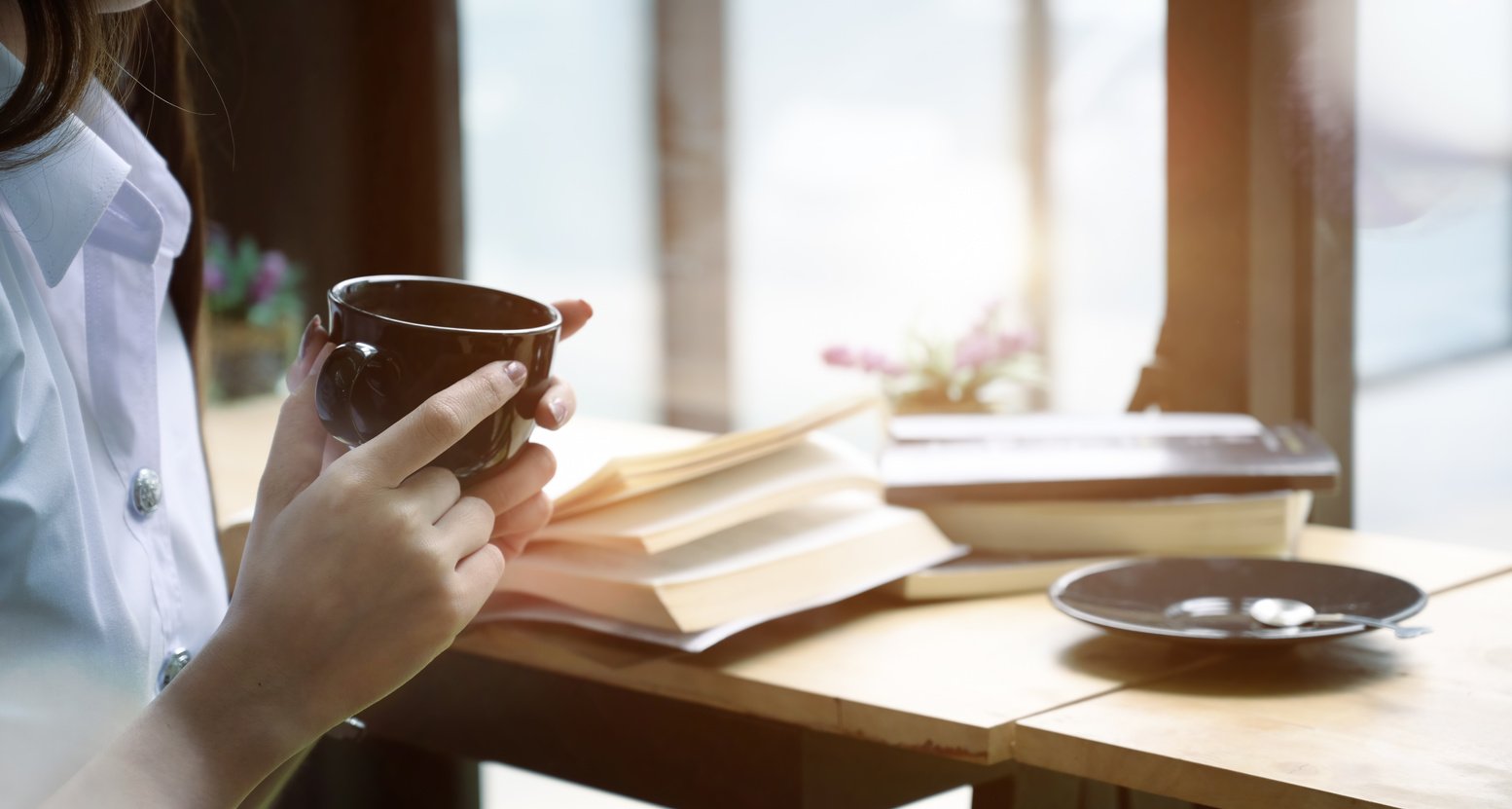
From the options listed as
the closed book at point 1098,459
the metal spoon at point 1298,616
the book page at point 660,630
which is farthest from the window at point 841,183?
the metal spoon at point 1298,616

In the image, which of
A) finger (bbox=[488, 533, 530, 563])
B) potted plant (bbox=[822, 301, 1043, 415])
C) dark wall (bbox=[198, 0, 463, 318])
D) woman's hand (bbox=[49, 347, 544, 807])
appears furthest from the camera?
dark wall (bbox=[198, 0, 463, 318])

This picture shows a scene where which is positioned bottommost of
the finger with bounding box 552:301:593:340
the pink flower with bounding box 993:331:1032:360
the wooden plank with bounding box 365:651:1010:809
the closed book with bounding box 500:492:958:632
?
the wooden plank with bounding box 365:651:1010:809

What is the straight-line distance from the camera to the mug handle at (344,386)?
56 cm

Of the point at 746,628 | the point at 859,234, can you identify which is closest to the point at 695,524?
the point at 746,628

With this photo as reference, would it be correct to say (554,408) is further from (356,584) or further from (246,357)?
(246,357)

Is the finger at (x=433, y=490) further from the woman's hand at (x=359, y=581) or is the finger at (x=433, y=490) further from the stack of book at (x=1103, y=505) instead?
the stack of book at (x=1103, y=505)

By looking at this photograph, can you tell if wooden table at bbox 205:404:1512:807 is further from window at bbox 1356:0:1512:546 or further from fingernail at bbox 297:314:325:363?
window at bbox 1356:0:1512:546

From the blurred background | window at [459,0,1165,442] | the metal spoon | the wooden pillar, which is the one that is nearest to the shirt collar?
the metal spoon

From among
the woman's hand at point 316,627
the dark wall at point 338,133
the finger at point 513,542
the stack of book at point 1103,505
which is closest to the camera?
the woman's hand at point 316,627

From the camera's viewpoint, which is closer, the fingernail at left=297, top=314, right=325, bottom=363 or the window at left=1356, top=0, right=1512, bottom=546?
the fingernail at left=297, top=314, right=325, bottom=363

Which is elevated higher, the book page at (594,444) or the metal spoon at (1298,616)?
the book page at (594,444)

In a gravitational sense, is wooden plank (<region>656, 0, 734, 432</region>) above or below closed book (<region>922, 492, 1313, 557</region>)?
above

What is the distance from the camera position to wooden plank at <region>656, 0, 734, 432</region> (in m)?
3.77

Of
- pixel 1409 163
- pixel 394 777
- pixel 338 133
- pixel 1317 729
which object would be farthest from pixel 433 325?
pixel 338 133
